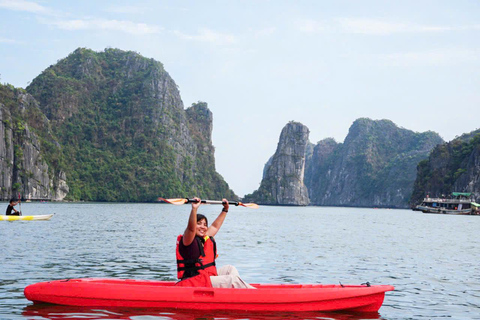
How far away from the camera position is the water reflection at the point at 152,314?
1142 cm

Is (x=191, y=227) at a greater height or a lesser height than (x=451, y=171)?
lesser

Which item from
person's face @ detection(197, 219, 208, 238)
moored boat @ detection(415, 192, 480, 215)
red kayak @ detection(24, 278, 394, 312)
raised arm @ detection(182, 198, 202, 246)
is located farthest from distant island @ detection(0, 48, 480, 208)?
raised arm @ detection(182, 198, 202, 246)

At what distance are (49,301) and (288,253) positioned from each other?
48.6 ft

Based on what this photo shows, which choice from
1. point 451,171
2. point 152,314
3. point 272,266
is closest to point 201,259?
point 152,314

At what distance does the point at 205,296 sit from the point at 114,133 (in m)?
176

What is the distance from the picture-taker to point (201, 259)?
11.2 metres

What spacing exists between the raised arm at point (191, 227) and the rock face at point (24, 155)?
106 m

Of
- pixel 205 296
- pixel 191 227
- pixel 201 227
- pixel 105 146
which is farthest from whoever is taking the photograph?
pixel 105 146

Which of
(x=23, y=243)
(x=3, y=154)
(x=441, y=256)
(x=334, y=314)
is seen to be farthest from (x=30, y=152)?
(x=334, y=314)

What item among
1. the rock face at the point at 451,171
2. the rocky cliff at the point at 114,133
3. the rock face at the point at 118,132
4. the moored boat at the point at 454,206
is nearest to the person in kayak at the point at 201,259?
the moored boat at the point at 454,206

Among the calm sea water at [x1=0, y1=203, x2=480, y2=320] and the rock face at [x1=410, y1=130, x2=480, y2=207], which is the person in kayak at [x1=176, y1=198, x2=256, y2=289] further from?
the rock face at [x1=410, y1=130, x2=480, y2=207]

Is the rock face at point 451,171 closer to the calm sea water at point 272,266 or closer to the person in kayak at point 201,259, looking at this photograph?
the calm sea water at point 272,266

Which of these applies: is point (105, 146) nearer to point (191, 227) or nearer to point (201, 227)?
point (201, 227)

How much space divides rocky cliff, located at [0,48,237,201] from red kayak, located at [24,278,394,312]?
12696cm
